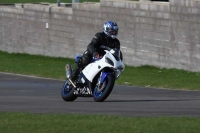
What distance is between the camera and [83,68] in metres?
15.0

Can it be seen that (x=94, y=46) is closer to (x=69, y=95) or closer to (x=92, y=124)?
(x=69, y=95)

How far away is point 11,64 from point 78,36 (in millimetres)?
3313

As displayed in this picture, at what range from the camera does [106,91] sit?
1412cm

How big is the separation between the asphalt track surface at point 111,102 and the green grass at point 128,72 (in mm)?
1374

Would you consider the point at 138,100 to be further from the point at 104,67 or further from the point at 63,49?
the point at 63,49

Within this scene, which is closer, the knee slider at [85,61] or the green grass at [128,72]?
the knee slider at [85,61]

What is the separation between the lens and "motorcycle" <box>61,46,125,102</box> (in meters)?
14.2

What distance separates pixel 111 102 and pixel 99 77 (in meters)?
0.59

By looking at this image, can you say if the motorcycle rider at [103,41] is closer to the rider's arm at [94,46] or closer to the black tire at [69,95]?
the rider's arm at [94,46]

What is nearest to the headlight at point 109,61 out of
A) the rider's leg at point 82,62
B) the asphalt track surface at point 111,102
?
the rider's leg at point 82,62

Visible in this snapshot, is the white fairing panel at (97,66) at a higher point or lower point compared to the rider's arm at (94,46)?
lower

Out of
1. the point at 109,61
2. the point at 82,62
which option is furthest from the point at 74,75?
the point at 109,61

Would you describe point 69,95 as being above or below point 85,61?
below

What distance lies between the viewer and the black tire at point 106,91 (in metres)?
14.0
